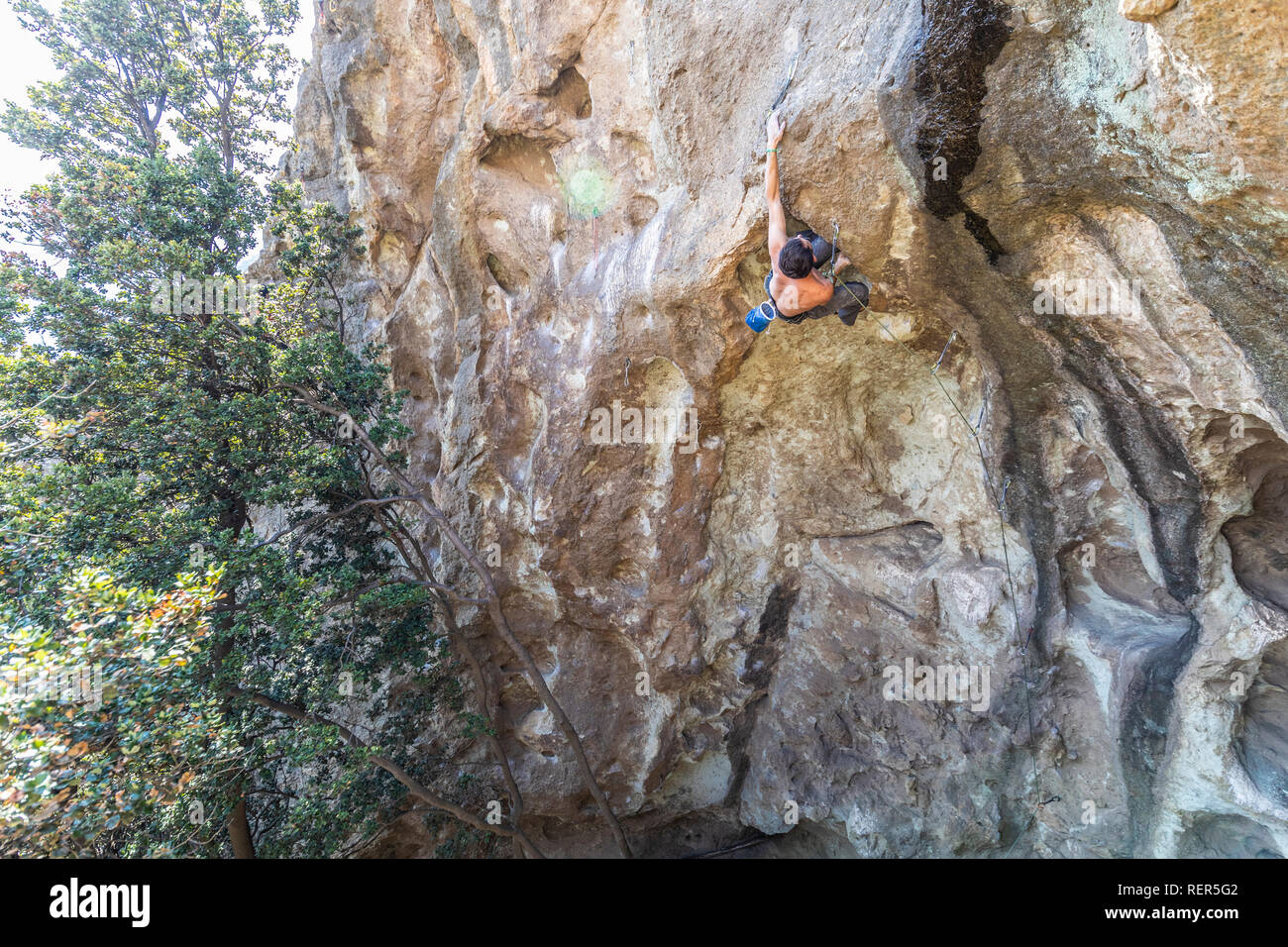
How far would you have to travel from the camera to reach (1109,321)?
14.2 ft

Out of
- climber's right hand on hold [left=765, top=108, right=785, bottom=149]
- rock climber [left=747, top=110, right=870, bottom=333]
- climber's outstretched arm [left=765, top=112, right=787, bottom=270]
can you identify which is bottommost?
rock climber [left=747, top=110, right=870, bottom=333]

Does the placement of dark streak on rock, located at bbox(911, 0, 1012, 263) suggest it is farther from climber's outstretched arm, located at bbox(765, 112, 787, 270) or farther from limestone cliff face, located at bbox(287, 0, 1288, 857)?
climber's outstretched arm, located at bbox(765, 112, 787, 270)

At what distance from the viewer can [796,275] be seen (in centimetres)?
474

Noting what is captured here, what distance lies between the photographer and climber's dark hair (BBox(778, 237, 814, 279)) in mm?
4593

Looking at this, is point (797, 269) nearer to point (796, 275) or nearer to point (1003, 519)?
point (796, 275)

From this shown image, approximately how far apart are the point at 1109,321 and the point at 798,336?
2611mm

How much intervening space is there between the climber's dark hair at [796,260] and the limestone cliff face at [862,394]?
52 centimetres

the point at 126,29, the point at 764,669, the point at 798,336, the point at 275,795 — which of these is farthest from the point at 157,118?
the point at 764,669

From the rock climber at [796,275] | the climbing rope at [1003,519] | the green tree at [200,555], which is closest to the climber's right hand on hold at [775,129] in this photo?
the rock climber at [796,275]

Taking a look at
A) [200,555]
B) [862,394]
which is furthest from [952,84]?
[200,555]

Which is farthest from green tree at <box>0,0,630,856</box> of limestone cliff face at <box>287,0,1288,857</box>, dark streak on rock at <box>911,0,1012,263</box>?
dark streak on rock at <box>911,0,1012,263</box>

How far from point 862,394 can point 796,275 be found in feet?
7.50

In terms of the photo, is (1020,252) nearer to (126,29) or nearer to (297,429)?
(297,429)

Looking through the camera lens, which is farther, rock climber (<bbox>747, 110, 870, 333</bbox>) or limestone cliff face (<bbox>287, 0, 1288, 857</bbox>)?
rock climber (<bbox>747, 110, 870, 333</bbox>)
